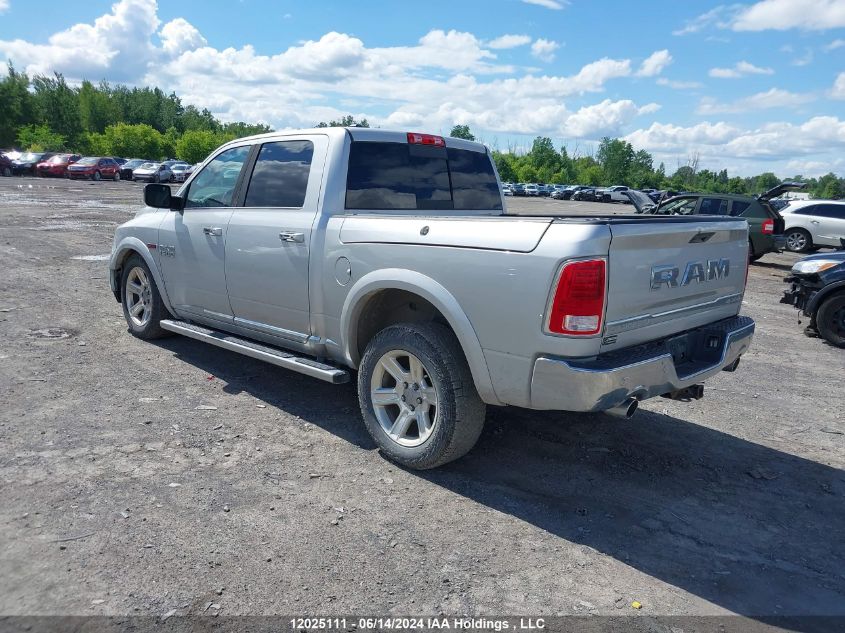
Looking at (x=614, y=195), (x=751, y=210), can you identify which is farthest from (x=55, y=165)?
(x=614, y=195)

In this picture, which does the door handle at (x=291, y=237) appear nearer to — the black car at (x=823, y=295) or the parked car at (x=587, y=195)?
the black car at (x=823, y=295)

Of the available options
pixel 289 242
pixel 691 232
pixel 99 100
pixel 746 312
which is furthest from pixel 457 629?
pixel 99 100

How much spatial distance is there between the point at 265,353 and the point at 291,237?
0.87m

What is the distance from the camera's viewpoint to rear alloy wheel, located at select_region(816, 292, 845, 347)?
7.91 m

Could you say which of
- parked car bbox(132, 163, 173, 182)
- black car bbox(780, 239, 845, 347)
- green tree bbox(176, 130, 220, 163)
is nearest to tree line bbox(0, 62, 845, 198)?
green tree bbox(176, 130, 220, 163)

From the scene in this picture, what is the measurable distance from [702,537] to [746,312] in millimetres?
7261

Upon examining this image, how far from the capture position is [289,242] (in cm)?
449

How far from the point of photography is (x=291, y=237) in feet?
14.6

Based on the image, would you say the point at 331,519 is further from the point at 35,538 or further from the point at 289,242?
the point at 289,242

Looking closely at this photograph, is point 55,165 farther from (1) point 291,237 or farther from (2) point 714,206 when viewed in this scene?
(1) point 291,237

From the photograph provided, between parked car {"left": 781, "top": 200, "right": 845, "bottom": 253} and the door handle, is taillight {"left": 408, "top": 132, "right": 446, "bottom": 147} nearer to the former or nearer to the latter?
the door handle

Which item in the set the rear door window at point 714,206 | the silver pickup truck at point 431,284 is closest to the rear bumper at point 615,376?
the silver pickup truck at point 431,284

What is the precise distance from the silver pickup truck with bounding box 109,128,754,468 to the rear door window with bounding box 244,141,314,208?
0.6 inches

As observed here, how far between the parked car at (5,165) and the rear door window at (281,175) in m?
43.7
